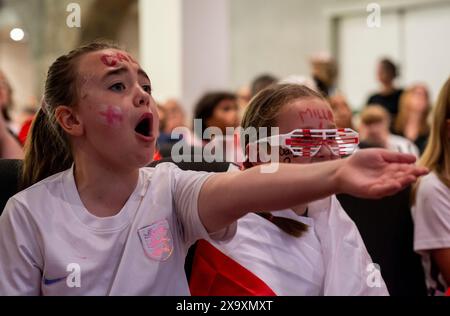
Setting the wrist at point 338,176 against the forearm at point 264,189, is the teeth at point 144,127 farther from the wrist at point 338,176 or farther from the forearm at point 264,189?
the wrist at point 338,176

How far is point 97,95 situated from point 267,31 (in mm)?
7895

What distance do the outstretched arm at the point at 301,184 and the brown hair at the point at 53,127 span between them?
368 millimetres

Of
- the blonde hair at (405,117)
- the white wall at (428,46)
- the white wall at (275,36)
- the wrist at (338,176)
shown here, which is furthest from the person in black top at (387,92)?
the wrist at (338,176)

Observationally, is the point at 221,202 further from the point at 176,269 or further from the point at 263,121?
the point at 263,121

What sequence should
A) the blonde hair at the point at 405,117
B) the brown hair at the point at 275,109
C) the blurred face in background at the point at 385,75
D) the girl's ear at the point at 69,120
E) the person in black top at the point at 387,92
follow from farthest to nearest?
the blurred face in background at the point at 385,75
the person in black top at the point at 387,92
the blonde hair at the point at 405,117
the brown hair at the point at 275,109
the girl's ear at the point at 69,120

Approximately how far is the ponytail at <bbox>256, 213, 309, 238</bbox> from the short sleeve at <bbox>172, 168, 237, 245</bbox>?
0.32 metres

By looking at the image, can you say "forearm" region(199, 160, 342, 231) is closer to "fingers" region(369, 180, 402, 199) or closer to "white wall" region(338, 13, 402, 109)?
"fingers" region(369, 180, 402, 199)

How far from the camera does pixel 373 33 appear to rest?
8.27 meters

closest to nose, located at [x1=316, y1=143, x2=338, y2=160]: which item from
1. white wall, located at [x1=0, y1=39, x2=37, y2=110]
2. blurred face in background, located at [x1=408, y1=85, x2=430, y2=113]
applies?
blurred face in background, located at [x1=408, y1=85, x2=430, y2=113]

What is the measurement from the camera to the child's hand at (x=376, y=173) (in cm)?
98

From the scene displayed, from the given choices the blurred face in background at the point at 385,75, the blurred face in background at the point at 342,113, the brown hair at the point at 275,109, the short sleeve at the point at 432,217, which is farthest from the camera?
the blurred face in background at the point at 385,75

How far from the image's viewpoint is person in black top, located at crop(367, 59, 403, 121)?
5.82 meters

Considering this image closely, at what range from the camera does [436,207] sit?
6.70 ft
